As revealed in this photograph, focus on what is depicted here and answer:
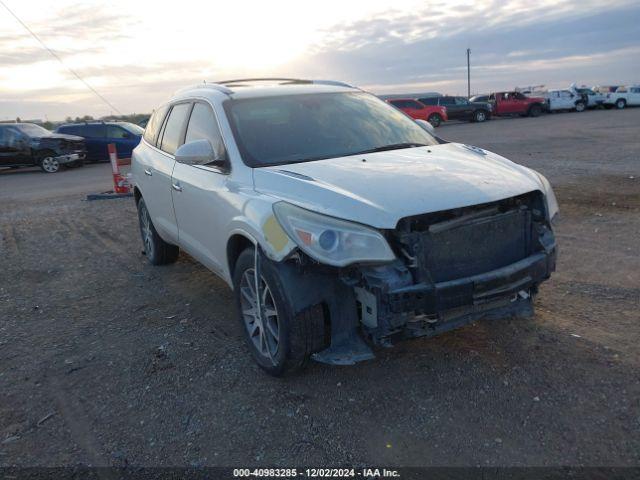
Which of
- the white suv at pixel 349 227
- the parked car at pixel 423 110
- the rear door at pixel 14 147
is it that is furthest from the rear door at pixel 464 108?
the white suv at pixel 349 227

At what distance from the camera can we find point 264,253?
349cm

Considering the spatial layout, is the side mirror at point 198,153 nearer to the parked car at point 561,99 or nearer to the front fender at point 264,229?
the front fender at point 264,229

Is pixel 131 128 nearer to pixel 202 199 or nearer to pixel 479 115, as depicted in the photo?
pixel 202 199

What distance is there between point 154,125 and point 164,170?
3.05 feet

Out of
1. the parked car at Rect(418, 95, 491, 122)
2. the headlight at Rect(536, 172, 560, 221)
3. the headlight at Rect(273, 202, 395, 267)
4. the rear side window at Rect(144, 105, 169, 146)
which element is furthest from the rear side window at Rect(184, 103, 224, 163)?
the parked car at Rect(418, 95, 491, 122)

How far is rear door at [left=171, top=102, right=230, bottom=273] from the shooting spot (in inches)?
162

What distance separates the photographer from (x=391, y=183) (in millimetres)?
3391

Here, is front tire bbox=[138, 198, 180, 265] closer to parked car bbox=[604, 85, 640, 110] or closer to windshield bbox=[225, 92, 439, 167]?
windshield bbox=[225, 92, 439, 167]

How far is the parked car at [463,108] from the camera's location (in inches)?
Result: 1318

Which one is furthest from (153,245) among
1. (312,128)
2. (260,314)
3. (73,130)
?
(73,130)

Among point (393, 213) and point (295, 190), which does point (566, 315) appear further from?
point (295, 190)

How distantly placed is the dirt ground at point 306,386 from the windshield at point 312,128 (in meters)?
1.48

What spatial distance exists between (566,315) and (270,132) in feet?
8.71

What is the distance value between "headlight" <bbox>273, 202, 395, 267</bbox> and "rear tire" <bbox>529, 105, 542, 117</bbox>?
36139 millimetres
